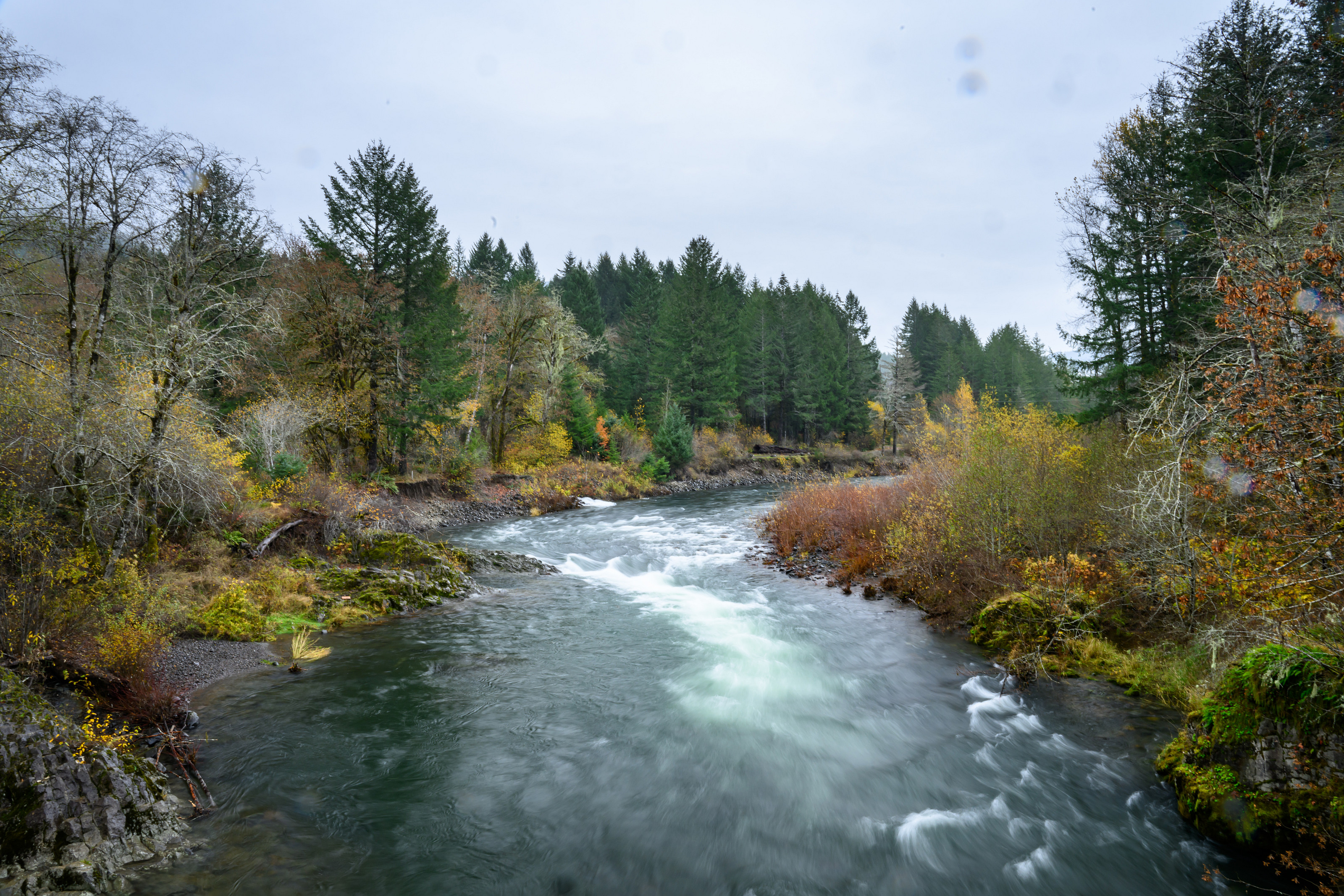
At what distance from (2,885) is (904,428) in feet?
180

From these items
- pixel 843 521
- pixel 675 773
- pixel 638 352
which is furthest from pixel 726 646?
pixel 638 352

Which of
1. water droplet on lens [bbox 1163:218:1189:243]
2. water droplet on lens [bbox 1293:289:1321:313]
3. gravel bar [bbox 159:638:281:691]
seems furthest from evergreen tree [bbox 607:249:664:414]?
water droplet on lens [bbox 1293:289:1321:313]

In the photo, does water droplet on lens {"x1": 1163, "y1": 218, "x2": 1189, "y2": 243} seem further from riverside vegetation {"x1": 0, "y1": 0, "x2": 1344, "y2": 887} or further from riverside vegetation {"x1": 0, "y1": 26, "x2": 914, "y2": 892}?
riverside vegetation {"x1": 0, "y1": 26, "x2": 914, "y2": 892}

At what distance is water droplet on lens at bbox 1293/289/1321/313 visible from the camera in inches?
192

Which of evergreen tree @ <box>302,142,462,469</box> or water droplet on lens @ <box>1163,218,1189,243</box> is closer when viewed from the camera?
water droplet on lens @ <box>1163,218,1189,243</box>

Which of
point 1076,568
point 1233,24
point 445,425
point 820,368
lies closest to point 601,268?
point 820,368

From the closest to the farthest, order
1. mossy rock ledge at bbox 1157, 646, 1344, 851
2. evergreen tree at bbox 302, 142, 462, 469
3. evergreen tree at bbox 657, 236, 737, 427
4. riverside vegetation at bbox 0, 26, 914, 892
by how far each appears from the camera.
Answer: mossy rock ledge at bbox 1157, 646, 1344, 851, riverside vegetation at bbox 0, 26, 914, 892, evergreen tree at bbox 302, 142, 462, 469, evergreen tree at bbox 657, 236, 737, 427

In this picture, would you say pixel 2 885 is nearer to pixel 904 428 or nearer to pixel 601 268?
pixel 904 428

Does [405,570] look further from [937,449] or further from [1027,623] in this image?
[937,449]

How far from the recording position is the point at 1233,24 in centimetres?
1188

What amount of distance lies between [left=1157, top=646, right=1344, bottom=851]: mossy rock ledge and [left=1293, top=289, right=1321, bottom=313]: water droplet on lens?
9.46ft

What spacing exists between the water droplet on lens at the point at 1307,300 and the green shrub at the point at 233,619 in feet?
44.1

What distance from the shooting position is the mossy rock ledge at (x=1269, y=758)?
13.9 ft

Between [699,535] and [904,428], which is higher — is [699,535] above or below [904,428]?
below
